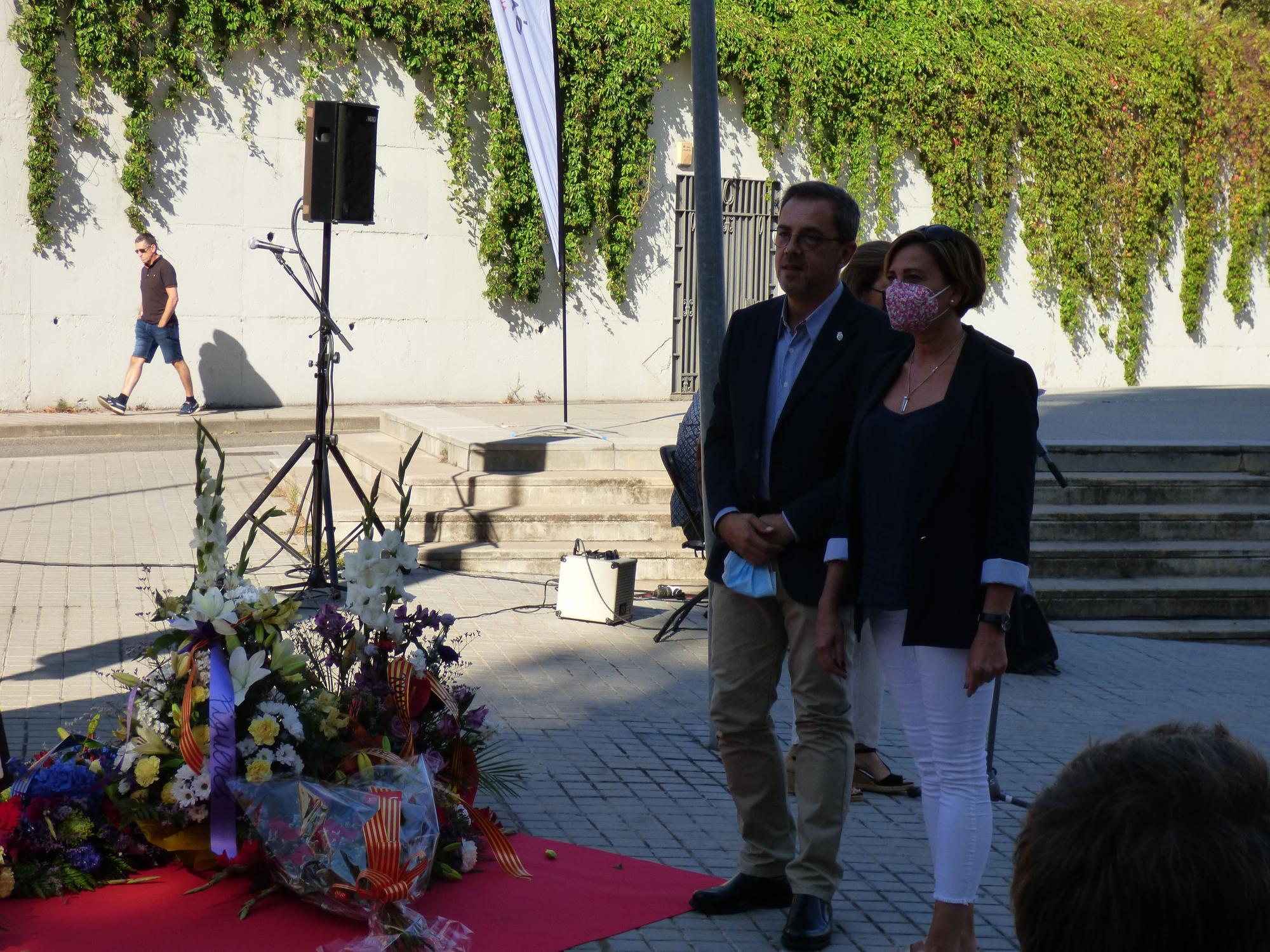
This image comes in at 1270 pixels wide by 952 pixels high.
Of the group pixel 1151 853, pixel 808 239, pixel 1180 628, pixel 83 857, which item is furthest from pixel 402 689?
pixel 1180 628

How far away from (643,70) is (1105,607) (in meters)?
10.9

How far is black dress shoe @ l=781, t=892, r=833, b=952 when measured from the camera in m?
3.69

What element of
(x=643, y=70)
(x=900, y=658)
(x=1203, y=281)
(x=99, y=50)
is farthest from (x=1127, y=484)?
(x=1203, y=281)

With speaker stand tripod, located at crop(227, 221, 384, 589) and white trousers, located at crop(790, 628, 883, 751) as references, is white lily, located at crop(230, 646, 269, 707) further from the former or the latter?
speaker stand tripod, located at crop(227, 221, 384, 589)

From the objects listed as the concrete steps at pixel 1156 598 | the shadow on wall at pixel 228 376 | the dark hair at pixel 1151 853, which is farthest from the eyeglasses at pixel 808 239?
the shadow on wall at pixel 228 376

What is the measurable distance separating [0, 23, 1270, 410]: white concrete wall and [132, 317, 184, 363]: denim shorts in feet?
1.62

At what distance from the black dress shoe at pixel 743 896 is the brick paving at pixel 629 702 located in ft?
0.15

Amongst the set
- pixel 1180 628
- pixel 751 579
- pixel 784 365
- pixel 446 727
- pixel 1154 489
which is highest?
pixel 784 365

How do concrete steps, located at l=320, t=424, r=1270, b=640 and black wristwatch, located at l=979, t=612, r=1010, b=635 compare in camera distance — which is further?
concrete steps, located at l=320, t=424, r=1270, b=640

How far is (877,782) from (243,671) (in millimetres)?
2525

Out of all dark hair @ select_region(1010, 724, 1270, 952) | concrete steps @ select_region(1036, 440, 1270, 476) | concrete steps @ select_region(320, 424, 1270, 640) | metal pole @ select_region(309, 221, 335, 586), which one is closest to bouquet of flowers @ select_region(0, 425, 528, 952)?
dark hair @ select_region(1010, 724, 1270, 952)

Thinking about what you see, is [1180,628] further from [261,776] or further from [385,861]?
[261,776]

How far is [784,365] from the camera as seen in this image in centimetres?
392

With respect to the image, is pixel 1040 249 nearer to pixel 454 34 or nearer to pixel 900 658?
pixel 454 34
